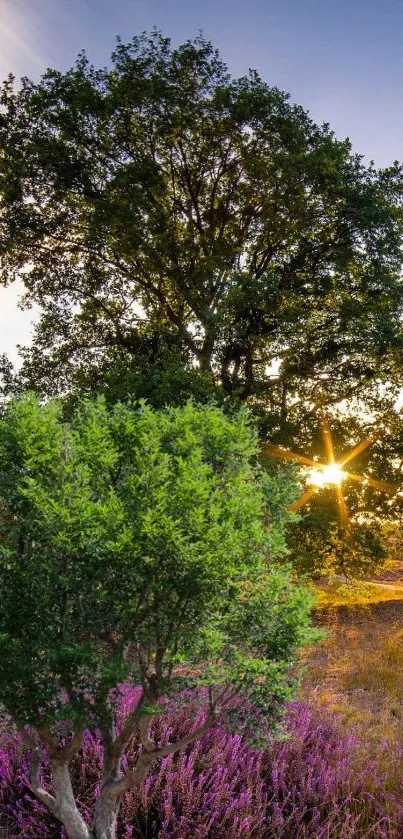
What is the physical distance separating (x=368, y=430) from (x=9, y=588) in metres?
13.0

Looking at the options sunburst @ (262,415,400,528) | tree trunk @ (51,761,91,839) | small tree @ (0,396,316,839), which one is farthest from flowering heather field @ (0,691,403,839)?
sunburst @ (262,415,400,528)

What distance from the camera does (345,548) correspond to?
50.0 ft

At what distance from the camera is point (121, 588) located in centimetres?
432

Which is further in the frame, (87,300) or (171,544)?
(87,300)

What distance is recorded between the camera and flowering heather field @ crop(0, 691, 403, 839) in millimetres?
5609

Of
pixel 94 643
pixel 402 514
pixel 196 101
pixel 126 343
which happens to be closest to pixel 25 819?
pixel 94 643

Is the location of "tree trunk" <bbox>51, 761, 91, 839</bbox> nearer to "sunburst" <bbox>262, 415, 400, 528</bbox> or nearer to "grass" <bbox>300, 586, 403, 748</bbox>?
"grass" <bbox>300, 586, 403, 748</bbox>

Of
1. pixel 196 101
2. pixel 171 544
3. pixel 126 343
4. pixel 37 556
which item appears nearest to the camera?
pixel 171 544

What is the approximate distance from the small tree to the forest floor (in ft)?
5.32

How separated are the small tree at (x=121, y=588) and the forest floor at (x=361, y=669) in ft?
5.32

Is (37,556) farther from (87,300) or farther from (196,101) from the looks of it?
(87,300)

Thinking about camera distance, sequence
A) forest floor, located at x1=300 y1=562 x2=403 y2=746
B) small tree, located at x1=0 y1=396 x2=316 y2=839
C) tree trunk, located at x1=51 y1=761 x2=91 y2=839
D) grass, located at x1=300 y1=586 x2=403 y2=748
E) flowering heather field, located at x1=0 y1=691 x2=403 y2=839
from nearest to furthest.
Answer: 1. small tree, located at x1=0 y1=396 x2=316 y2=839
2. tree trunk, located at x1=51 y1=761 x2=91 y2=839
3. flowering heather field, located at x1=0 y1=691 x2=403 y2=839
4. grass, located at x1=300 y1=586 x2=403 y2=748
5. forest floor, located at x1=300 y1=562 x2=403 y2=746

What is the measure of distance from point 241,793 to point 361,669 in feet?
22.1

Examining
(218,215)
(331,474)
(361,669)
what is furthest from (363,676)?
(218,215)
